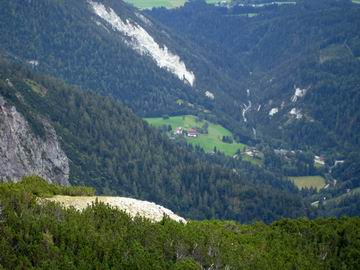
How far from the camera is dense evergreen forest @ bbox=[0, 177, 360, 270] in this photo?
53500mm

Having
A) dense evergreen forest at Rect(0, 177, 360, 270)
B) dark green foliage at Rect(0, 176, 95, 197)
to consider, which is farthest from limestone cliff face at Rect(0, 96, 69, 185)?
dense evergreen forest at Rect(0, 177, 360, 270)

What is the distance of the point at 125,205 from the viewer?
68375mm

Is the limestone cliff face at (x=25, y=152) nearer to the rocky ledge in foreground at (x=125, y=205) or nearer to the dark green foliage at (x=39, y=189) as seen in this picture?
the dark green foliage at (x=39, y=189)

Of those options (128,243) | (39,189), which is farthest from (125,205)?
(128,243)

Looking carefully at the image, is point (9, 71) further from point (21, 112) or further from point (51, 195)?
point (51, 195)

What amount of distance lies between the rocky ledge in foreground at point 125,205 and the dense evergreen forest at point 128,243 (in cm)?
179

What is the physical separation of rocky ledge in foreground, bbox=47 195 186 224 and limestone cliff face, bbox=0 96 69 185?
5665 cm

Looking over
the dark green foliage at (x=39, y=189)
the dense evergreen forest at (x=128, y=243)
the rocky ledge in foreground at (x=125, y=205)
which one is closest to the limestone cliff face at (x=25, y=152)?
the dark green foliage at (x=39, y=189)

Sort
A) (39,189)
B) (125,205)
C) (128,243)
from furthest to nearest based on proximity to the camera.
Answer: (39,189) < (125,205) < (128,243)

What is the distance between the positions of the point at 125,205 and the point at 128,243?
34.1 feet

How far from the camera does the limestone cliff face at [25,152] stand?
427 feet

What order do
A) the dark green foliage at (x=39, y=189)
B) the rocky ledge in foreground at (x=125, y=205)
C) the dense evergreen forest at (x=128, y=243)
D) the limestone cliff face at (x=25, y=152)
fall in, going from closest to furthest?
the dense evergreen forest at (x=128, y=243) < the dark green foliage at (x=39, y=189) < the rocky ledge in foreground at (x=125, y=205) < the limestone cliff face at (x=25, y=152)

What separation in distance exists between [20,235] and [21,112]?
9569cm

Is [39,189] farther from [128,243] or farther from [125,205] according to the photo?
[128,243]
